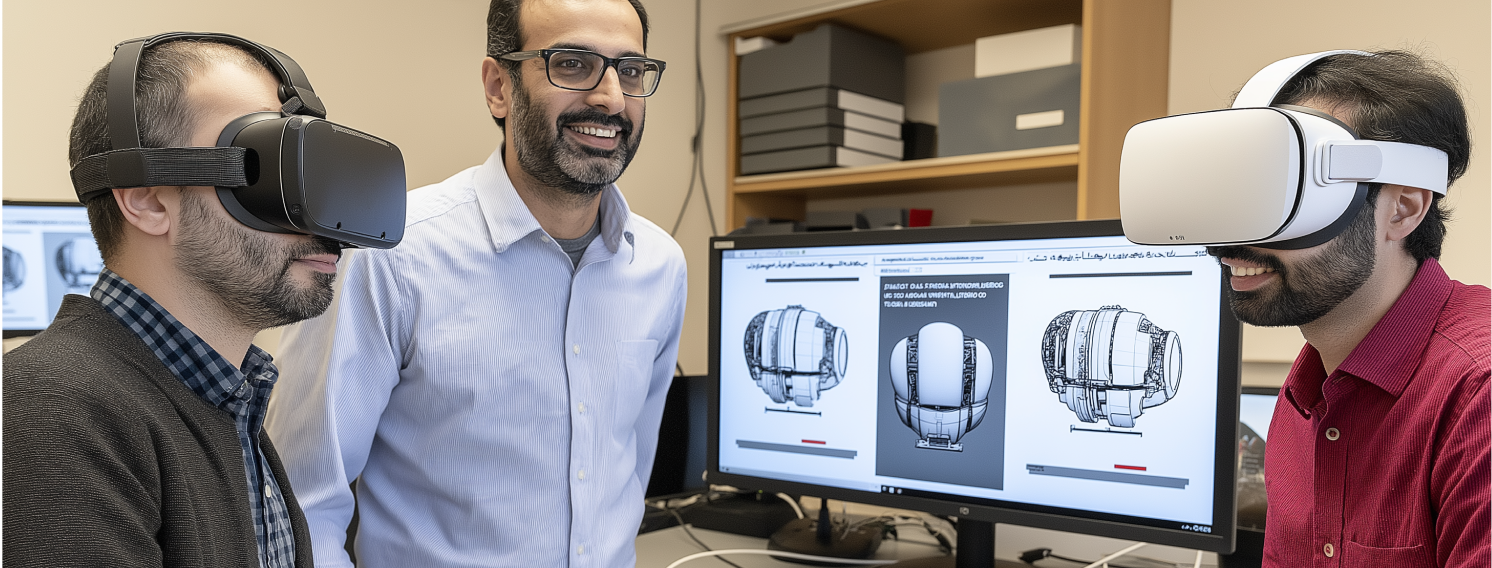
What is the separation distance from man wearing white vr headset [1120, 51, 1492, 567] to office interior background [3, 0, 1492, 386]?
1049 millimetres

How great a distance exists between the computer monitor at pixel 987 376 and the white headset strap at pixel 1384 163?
0.99 ft

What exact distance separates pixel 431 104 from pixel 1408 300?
174cm

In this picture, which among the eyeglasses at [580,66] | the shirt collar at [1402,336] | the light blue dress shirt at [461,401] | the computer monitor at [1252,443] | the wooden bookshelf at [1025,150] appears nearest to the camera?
the shirt collar at [1402,336]

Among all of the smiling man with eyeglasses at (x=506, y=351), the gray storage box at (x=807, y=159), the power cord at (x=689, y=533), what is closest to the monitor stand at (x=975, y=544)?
the power cord at (x=689, y=533)

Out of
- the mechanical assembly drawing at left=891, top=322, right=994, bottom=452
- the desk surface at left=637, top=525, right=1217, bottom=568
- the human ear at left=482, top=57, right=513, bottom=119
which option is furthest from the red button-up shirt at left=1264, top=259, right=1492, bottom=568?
the human ear at left=482, top=57, right=513, bottom=119

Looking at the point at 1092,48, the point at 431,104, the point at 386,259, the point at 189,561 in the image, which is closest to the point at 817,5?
the point at 1092,48

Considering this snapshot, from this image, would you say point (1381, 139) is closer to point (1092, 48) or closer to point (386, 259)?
point (386, 259)

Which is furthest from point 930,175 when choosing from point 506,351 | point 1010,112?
point 506,351

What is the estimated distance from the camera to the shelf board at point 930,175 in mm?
2031

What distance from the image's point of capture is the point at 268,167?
728 millimetres

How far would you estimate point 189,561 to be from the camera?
63cm

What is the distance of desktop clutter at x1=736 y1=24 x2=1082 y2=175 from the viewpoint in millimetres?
2031

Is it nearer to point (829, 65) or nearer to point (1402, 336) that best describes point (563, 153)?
point (1402, 336)

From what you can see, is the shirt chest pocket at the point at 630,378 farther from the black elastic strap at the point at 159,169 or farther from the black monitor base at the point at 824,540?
the black elastic strap at the point at 159,169
